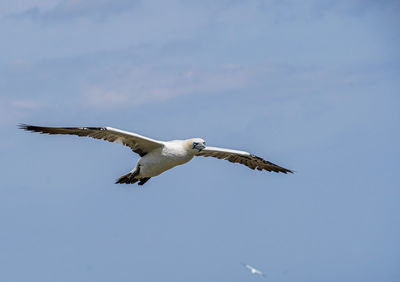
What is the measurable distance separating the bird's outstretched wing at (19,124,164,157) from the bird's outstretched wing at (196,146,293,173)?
2.39m

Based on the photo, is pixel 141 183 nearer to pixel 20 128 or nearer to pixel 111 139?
pixel 111 139

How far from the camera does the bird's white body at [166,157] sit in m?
26.3

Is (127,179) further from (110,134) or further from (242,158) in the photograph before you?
(242,158)

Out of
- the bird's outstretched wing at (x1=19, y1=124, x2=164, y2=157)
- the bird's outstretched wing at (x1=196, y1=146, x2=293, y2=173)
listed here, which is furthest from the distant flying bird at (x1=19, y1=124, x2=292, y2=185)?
the bird's outstretched wing at (x1=196, y1=146, x2=293, y2=173)

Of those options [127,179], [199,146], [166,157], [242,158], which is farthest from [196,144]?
[242,158]

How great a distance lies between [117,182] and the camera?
28.3 m

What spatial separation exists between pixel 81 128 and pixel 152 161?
2361 mm

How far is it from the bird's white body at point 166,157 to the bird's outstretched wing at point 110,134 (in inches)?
8.9

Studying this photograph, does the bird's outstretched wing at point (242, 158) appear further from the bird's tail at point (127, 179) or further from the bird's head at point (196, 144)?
the bird's tail at point (127, 179)

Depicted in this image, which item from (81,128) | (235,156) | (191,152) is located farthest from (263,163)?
(81,128)

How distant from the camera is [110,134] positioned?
2633cm

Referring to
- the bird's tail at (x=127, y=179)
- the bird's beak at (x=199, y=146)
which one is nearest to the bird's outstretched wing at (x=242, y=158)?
the bird's beak at (x=199, y=146)

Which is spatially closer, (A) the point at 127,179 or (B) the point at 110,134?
(B) the point at 110,134

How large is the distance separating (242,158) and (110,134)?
5.24 meters
